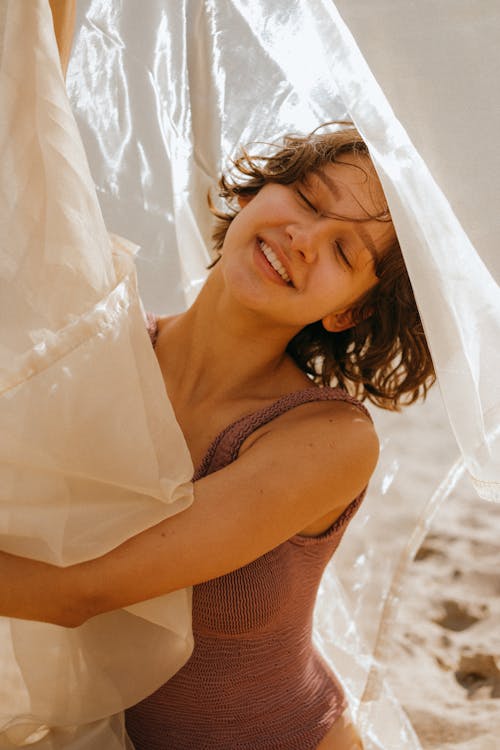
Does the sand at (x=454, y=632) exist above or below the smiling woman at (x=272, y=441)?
below

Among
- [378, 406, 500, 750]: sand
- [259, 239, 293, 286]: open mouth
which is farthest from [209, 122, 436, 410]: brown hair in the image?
[378, 406, 500, 750]: sand

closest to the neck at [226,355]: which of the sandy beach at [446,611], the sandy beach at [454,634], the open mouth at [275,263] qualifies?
the open mouth at [275,263]

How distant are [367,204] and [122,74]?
721mm

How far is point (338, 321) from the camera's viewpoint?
1.26m

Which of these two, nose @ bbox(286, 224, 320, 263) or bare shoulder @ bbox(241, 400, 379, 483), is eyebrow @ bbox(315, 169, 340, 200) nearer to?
nose @ bbox(286, 224, 320, 263)

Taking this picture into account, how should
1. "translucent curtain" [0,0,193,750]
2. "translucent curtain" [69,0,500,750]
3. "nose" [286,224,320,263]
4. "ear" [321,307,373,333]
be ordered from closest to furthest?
"translucent curtain" [0,0,193,750] < "translucent curtain" [69,0,500,750] < "nose" [286,224,320,263] < "ear" [321,307,373,333]

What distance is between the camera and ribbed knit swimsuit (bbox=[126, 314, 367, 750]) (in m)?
1.17

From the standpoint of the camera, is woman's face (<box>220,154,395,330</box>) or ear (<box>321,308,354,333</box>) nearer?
woman's face (<box>220,154,395,330</box>)

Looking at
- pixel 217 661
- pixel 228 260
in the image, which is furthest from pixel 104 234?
pixel 217 661

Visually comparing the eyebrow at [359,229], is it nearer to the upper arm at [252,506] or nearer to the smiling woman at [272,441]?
the smiling woman at [272,441]

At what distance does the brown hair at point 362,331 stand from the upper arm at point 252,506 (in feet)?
0.51

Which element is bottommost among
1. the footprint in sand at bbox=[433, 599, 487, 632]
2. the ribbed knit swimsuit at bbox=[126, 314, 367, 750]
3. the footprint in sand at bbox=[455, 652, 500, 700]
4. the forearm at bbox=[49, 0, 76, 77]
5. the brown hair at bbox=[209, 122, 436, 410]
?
the footprint in sand at bbox=[455, 652, 500, 700]

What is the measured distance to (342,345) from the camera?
1348mm

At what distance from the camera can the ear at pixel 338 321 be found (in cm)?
124
